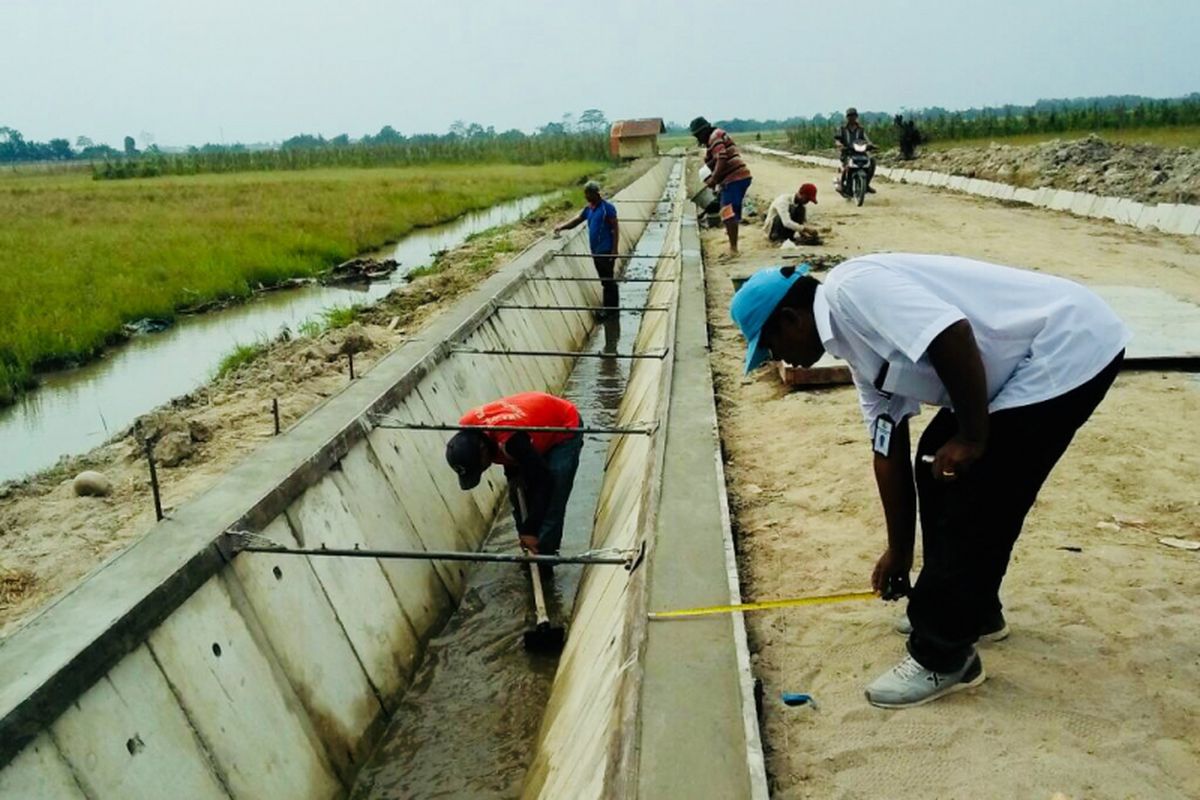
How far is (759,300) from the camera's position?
2391 millimetres

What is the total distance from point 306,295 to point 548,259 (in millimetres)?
4908

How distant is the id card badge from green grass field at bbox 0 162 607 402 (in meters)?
8.73

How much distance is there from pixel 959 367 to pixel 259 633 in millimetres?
2839

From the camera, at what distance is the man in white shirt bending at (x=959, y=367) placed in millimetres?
2170

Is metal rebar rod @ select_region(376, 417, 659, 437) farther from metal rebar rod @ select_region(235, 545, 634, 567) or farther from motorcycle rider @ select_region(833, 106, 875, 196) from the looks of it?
motorcycle rider @ select_region(833, 106, 875, 196)

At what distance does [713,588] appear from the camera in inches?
136

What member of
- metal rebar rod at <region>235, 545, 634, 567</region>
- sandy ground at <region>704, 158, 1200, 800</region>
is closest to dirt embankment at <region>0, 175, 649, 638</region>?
metal rebar rod at <region>235, 545, 634, 567</region>

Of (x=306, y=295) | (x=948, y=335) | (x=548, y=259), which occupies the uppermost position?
(x=948, y=335)

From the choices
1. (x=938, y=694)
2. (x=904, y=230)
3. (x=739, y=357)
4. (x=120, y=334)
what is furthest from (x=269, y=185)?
(x=938, y=694)

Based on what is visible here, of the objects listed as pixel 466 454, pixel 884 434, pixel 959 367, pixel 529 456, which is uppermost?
pixel 959 367

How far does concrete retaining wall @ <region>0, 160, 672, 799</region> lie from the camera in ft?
9.19

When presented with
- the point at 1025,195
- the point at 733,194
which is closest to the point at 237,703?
the point at 733,194

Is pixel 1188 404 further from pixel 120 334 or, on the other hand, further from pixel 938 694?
pixel 120 334

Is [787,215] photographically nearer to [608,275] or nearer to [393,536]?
[608,275]
